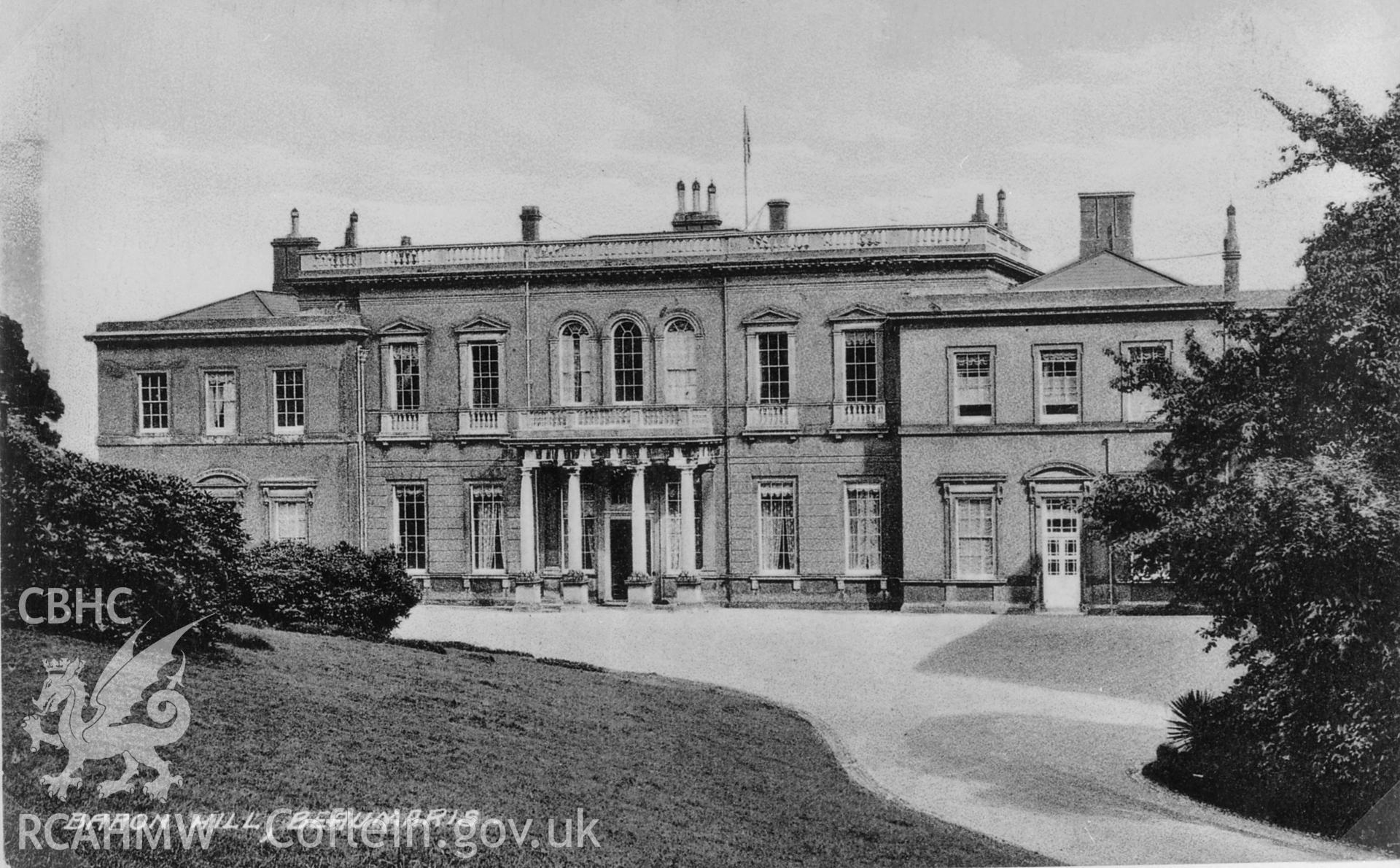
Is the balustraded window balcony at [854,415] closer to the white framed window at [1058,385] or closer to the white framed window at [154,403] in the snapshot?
the white framed window at [1058,385]

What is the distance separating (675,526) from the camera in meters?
21.8

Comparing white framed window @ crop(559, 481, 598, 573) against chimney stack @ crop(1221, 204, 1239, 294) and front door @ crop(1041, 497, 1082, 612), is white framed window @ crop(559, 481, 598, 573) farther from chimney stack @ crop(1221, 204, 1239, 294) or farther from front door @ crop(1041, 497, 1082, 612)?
chimney stack @ crop(1221, 204, 1239, 294)

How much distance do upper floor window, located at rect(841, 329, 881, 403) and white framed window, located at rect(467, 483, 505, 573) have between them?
18.4 feet

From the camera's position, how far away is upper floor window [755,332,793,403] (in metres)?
20.4

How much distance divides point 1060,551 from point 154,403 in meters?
12.5

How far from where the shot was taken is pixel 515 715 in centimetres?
1288

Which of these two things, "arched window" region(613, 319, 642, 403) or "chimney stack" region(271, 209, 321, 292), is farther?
"arched window" region(613, 319, 642, 403)

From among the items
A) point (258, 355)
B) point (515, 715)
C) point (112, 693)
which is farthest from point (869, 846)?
point (258, 355)

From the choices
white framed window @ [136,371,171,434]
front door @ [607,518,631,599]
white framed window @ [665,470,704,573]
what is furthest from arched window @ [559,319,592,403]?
white framed window @ [136,371,171,434]

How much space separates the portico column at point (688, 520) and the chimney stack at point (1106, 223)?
279 inches

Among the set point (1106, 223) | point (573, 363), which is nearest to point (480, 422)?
point (573, 363)

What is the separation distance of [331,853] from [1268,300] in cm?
1395

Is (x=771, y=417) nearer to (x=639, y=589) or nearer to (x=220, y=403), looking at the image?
(x=639, y=589)

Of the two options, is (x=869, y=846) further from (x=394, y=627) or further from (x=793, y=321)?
(x=793, y=321)
